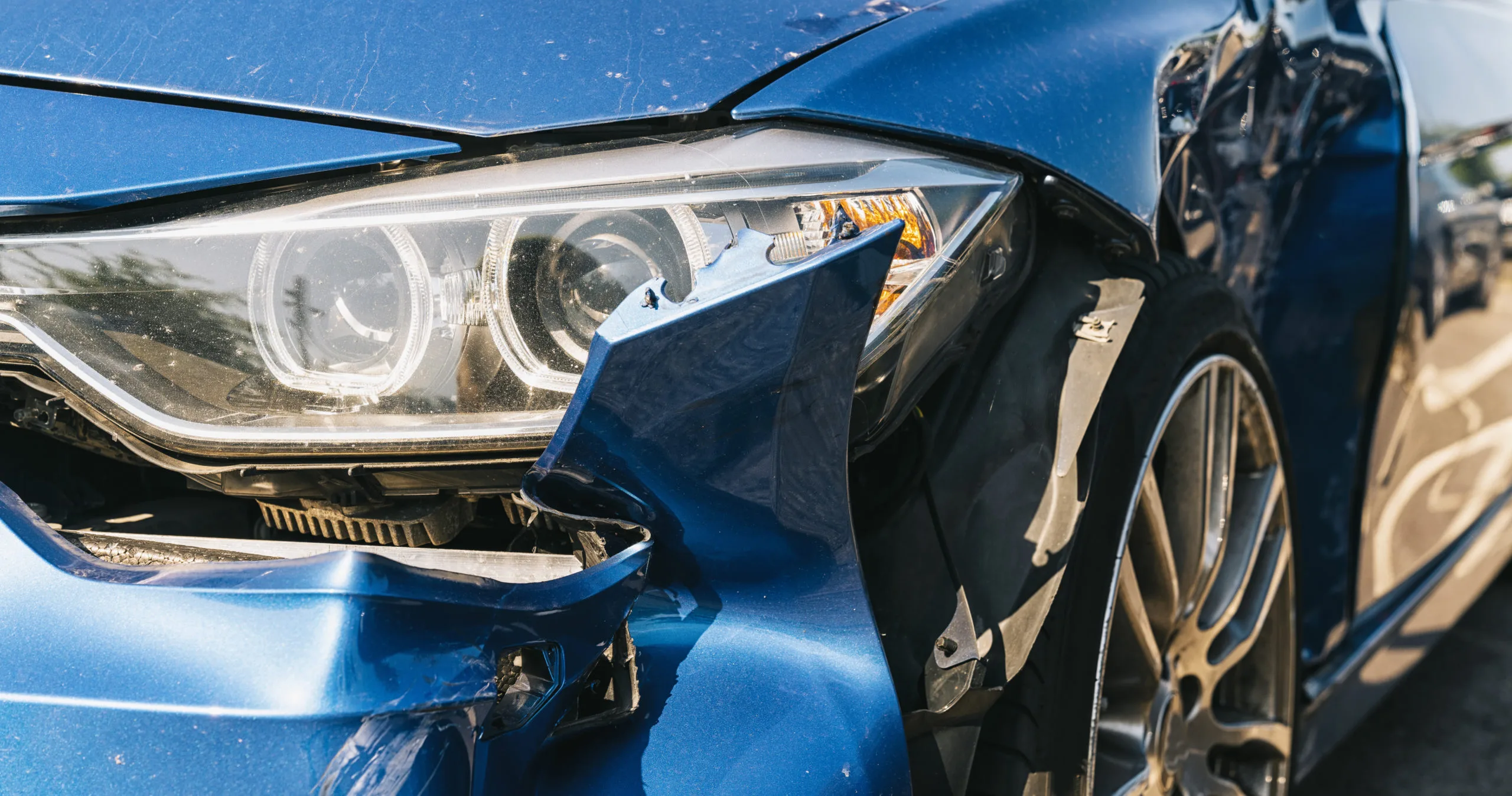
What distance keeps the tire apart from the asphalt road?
2.87ft

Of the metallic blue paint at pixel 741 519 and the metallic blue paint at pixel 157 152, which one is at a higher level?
the metallic blue paint at pixel 157 152

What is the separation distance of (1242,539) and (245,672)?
1.40 metres

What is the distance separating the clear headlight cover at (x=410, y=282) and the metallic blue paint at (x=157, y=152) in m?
0.03

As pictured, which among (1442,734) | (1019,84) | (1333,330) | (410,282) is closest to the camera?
(410,282)

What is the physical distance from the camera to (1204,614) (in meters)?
1.71

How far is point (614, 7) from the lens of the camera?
1.14m

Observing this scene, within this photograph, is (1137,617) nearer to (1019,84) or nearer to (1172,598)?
(1172,598)

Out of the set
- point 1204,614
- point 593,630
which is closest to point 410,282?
point 593,630

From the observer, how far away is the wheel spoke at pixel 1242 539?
174 cm

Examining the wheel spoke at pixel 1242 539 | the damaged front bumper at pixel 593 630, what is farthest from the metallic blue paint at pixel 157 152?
the wheel spoke at pixel 1242 539

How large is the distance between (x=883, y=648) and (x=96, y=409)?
30.3 inches

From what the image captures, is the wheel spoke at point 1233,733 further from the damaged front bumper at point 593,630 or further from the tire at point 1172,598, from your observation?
the damaged front bumper at point 593,630

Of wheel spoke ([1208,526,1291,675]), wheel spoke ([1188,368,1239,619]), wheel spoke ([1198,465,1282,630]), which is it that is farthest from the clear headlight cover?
wheel spoke ([1208,526,1291,675])

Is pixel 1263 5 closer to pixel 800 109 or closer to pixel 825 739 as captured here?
pixel 800 109
